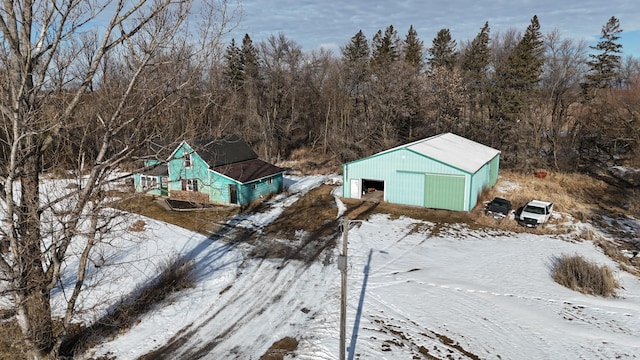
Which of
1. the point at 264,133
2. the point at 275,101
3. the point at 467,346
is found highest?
the point at 275,101

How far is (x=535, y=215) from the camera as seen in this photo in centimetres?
2358

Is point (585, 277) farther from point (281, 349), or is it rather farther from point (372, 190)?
point (372, 190)

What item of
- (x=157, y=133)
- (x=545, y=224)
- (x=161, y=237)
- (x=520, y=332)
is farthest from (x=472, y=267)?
(x=161, y=237)

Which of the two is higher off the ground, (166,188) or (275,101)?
(275,101)

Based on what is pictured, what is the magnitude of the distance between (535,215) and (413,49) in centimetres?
3347

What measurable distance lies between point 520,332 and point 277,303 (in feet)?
27.4

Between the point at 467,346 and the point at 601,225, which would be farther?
the point at 601,225

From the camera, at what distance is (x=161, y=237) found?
22.2m

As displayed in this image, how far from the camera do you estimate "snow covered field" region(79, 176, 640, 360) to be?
41.0ft

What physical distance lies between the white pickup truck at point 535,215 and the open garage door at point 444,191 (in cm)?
347

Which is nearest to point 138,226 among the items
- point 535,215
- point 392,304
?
point 392,304

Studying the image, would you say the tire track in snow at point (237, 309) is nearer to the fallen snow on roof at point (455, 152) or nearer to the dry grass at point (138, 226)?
the dry grass at point (138, 226)

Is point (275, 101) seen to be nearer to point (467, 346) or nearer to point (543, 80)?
point (543, 80)

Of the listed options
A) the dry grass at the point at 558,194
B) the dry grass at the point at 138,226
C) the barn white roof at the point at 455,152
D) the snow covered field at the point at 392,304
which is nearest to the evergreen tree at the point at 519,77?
the dry grass at the point at 558,194
